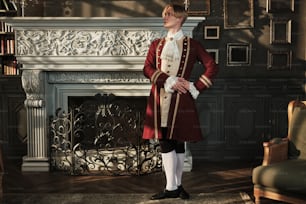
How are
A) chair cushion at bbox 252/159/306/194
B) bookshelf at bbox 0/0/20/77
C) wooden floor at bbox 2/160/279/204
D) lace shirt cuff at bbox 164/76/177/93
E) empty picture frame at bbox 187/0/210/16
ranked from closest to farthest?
chair cushion at bbox 252/159/306/194 < lace shirt cuff at bbox 164/76/177/93 < wooden floor at bbox 2/160/279/204 < empty picture frame at bbox 187/0/210/16 < bookshelf at bbox 0/0/20/77

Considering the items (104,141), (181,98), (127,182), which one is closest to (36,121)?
(104,141)

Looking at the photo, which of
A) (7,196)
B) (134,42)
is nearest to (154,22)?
(134,42)

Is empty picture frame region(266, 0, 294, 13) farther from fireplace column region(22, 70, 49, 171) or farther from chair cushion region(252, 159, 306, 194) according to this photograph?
fireplace column region(22, 70, 49, 171)

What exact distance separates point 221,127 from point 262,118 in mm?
425

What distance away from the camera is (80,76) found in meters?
3.90

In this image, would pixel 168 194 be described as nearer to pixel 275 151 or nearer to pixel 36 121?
pixel 275 151

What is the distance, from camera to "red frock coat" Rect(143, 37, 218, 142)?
2803mm

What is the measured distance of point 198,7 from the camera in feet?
13.7

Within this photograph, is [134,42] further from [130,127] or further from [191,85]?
[191,85]

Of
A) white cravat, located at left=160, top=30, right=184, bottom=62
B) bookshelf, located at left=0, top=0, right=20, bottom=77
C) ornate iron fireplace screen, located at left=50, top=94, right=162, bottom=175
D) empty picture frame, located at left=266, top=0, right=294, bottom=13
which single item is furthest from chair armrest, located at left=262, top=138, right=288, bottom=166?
bookshelf, located at left=0, top=0, right=20, bottom=77

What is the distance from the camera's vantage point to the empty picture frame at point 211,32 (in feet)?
13.7

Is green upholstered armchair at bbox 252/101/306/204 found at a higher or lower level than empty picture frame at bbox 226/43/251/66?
lower

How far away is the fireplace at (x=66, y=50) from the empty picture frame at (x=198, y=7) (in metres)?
0.52

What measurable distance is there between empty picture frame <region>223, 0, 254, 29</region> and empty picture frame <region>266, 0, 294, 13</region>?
189 millimetres
